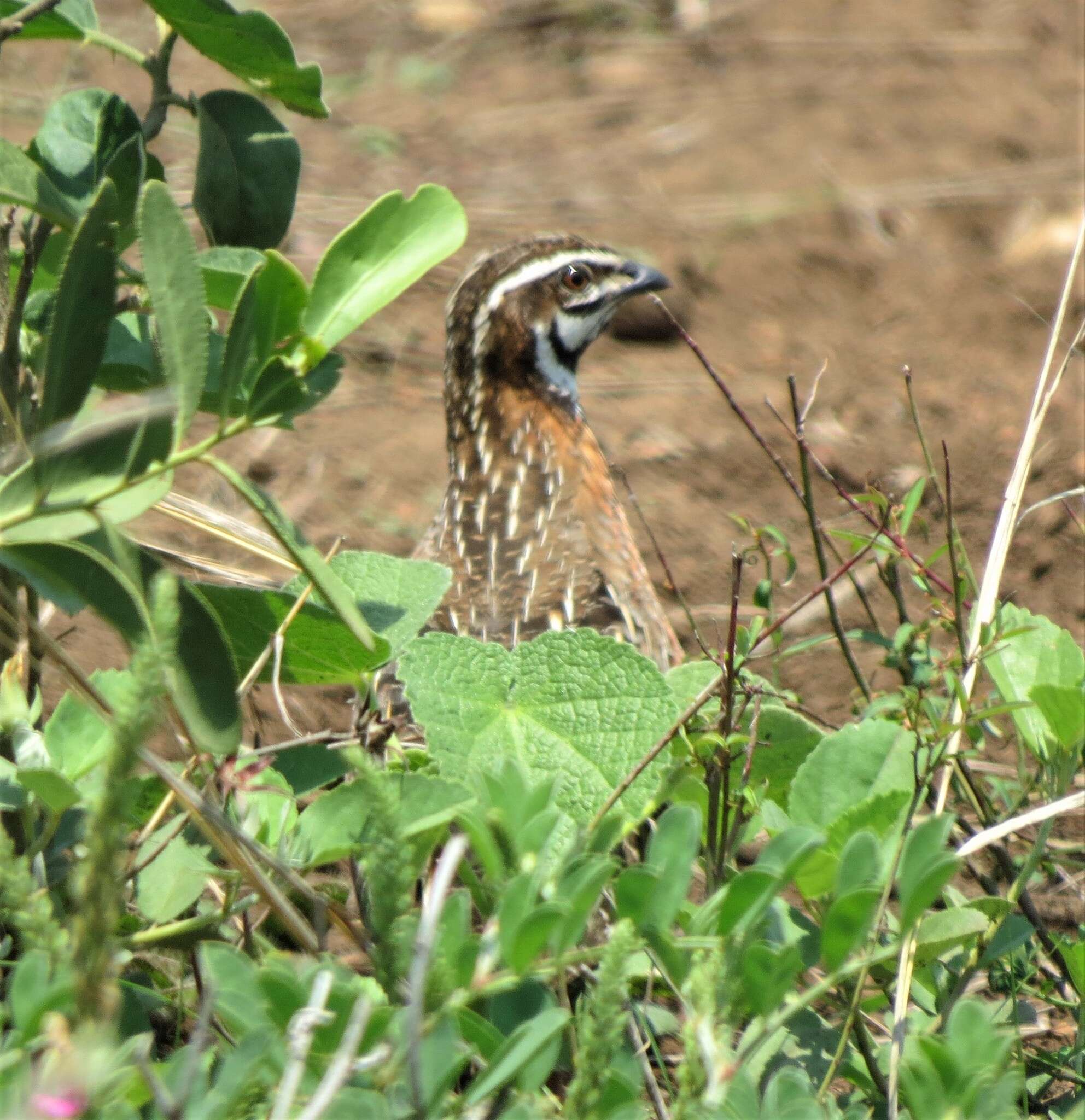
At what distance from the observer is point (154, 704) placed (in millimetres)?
1491

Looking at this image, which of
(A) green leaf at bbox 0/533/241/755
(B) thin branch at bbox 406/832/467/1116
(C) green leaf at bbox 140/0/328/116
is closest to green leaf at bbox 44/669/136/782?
(A) green leaf at bbox 0/533/241/755

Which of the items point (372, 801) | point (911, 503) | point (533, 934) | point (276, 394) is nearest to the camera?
point (372, 801)

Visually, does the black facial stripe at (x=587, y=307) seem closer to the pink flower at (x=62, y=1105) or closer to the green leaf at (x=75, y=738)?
the green leaf at (x=75, y=738)

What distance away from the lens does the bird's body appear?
4.06 metres

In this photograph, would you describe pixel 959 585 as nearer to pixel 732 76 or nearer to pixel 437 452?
pixel 437 452

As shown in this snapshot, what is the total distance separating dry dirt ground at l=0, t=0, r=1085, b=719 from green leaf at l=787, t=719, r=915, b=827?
76.5 inches

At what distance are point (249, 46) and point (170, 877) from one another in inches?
50.0

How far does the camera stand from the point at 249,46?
244cm

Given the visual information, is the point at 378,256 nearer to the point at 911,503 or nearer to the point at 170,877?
the point at 170,877

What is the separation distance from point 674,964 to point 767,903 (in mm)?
146

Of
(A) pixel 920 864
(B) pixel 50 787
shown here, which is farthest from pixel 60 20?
(A) pixel 920 864

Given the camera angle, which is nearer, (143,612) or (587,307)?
(143,612)

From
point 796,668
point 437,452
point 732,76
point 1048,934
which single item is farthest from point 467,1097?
point 732,76

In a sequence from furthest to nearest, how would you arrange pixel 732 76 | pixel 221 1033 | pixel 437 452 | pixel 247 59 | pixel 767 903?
pixel 732 76 < pixel 437 452 < pixel 247 59 < pixel 221 1033 < pixel 767 903
